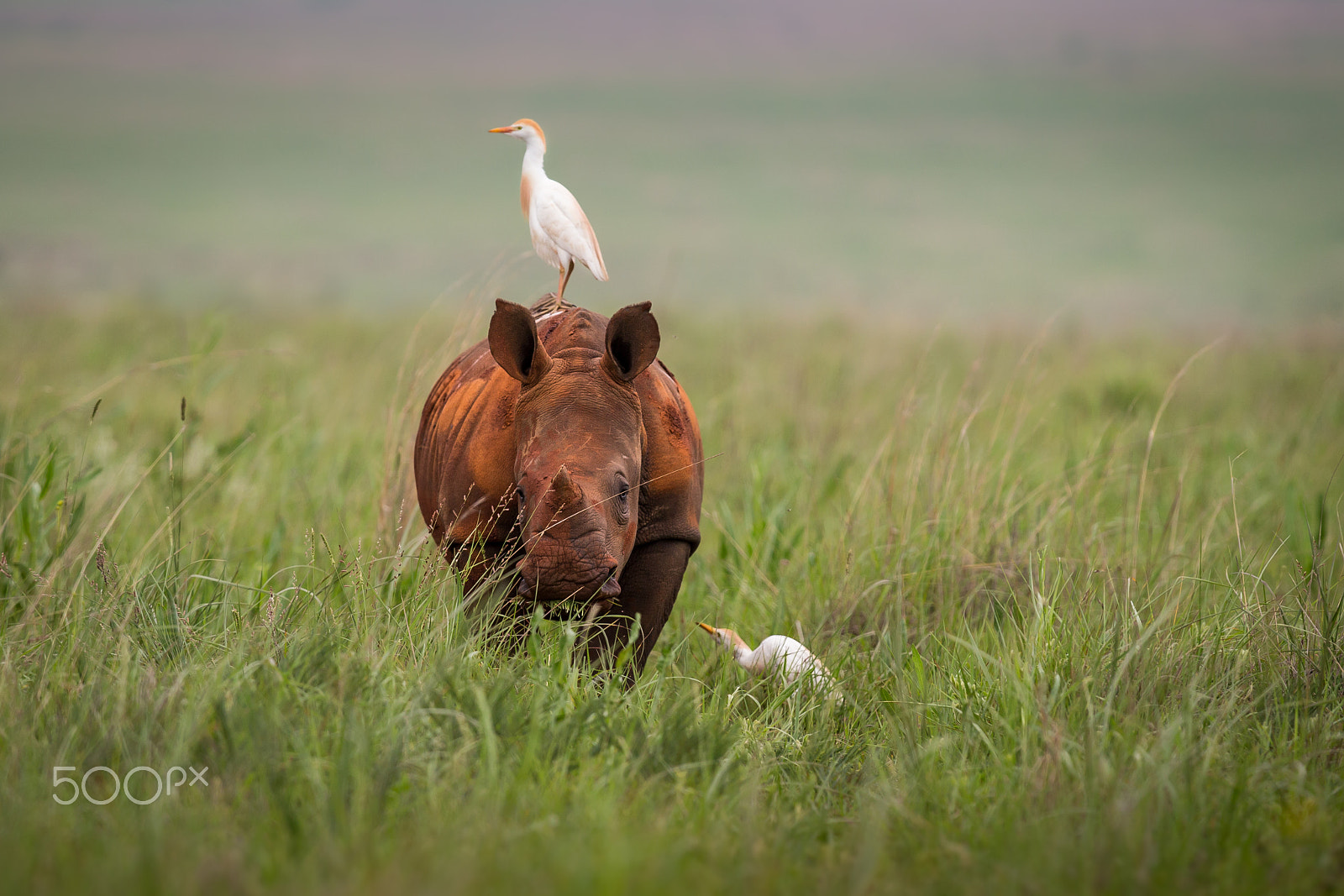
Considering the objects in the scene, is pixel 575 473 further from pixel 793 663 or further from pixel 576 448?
pixel 793 663

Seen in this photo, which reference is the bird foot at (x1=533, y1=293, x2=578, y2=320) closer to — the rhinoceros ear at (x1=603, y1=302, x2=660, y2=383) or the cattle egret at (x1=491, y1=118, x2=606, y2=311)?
the cattle egret at (x1=491, y1=118, x2=606, y2=311)

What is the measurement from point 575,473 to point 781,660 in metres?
1.19

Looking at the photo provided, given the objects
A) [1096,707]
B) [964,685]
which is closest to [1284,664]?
[1096,707]

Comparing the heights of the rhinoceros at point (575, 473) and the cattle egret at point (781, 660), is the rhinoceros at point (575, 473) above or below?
above

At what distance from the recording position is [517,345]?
328 centimetres

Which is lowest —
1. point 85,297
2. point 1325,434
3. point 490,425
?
point 85,297

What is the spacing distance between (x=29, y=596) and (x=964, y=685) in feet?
10.1

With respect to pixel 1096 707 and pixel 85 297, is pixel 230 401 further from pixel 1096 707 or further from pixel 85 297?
pixel 85 297

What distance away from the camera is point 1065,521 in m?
5.36

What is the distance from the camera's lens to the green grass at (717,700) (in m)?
2.34

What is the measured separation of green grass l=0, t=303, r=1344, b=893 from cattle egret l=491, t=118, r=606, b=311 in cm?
109

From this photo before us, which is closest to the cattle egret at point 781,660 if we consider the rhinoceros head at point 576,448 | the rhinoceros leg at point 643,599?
the rhinoceros leg at point 643,599

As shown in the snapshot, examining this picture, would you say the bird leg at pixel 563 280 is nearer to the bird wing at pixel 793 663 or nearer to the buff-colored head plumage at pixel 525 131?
the buff-colored head plumage at pixel 525 131

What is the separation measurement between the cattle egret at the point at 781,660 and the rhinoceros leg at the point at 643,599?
0.41m
